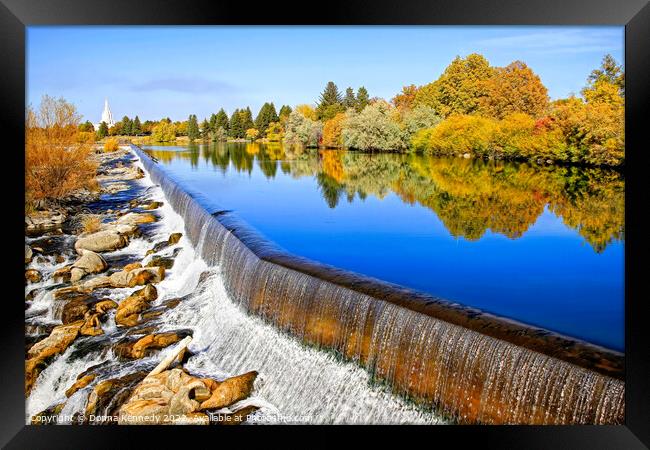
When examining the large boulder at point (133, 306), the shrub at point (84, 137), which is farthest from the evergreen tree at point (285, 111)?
the large boulder at point (133, 306)

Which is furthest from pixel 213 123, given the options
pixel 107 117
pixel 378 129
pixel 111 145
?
pixel 378 129

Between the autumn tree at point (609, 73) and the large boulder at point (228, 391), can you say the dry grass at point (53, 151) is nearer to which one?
the large boulder at point (228, 391)

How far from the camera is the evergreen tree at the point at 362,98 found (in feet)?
62.2

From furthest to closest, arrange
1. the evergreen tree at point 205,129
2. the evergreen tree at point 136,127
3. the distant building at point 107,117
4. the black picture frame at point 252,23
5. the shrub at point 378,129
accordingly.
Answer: the evergreen tree at point 205,129 < the evergreen tree at point 136,127 < the shrub at point 378,129 < the distant building at point 107,117 < the black picture frame at point 252,23

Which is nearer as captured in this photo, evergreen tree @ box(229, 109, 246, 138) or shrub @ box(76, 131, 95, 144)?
shrub @ box(76, 131, 95, 144)

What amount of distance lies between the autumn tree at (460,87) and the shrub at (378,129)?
2140mm

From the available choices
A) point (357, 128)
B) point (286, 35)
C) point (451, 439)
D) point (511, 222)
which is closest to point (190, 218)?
point (286, 35)

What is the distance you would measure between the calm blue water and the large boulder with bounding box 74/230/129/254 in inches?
59.4

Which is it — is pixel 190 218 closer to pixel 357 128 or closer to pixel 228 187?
pixel 228 187

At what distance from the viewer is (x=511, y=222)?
319 inches

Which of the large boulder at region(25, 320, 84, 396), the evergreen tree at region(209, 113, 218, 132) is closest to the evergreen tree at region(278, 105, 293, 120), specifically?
the evergreen tree at region(209, 113, 218, 132)

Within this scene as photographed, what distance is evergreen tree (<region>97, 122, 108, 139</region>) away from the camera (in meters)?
15.2

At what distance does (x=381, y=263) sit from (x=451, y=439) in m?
2.81

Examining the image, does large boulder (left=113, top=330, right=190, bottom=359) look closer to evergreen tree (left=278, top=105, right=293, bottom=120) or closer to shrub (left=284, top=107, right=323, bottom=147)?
evergreen tree (left=278, top=105, right=293, bottom=120)
